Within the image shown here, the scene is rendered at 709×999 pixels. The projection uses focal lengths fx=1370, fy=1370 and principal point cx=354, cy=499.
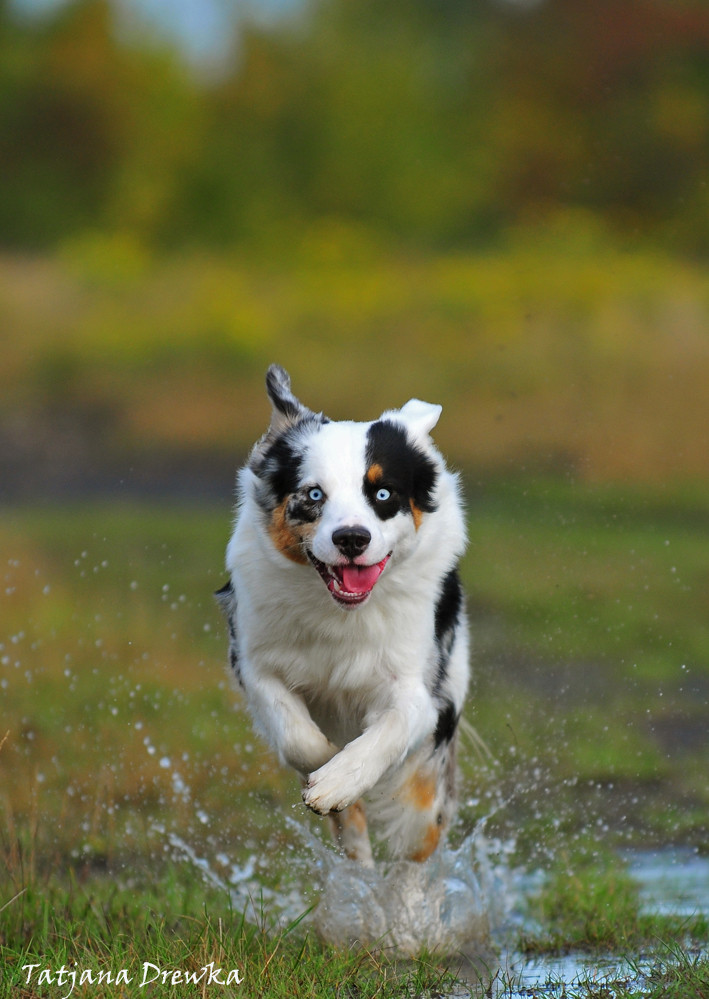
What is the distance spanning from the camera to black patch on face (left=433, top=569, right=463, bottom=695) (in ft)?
15.3

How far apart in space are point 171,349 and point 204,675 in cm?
1006

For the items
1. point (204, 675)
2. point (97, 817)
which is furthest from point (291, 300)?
point (97, 817)

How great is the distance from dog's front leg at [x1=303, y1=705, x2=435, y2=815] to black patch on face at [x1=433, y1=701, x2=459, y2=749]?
0.97 ft

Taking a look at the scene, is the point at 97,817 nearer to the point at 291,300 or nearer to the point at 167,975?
the point at 167,975

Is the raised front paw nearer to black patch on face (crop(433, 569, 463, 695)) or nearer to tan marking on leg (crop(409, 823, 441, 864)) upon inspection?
black patch on face (crop(433, 569, 463, 695))

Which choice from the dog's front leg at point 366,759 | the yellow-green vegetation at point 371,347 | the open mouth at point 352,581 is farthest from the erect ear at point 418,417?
the yellow-green vegetation at point 371,347

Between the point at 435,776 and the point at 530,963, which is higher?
the point at 435,776

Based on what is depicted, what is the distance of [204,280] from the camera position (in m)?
19.2

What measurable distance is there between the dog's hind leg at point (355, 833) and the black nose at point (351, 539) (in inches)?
53.0

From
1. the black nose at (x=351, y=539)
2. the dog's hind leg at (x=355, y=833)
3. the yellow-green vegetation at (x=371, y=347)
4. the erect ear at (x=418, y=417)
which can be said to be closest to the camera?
the black nose at (x=351, y=539)

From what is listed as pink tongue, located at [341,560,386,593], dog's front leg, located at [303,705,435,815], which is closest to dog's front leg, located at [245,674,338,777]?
dog's front leg, located at [303,705,435,815]

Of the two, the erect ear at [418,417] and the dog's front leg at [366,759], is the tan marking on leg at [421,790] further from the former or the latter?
the erect ear at [418,417]

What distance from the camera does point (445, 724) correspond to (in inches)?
191

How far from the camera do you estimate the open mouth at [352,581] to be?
4.02 meters
